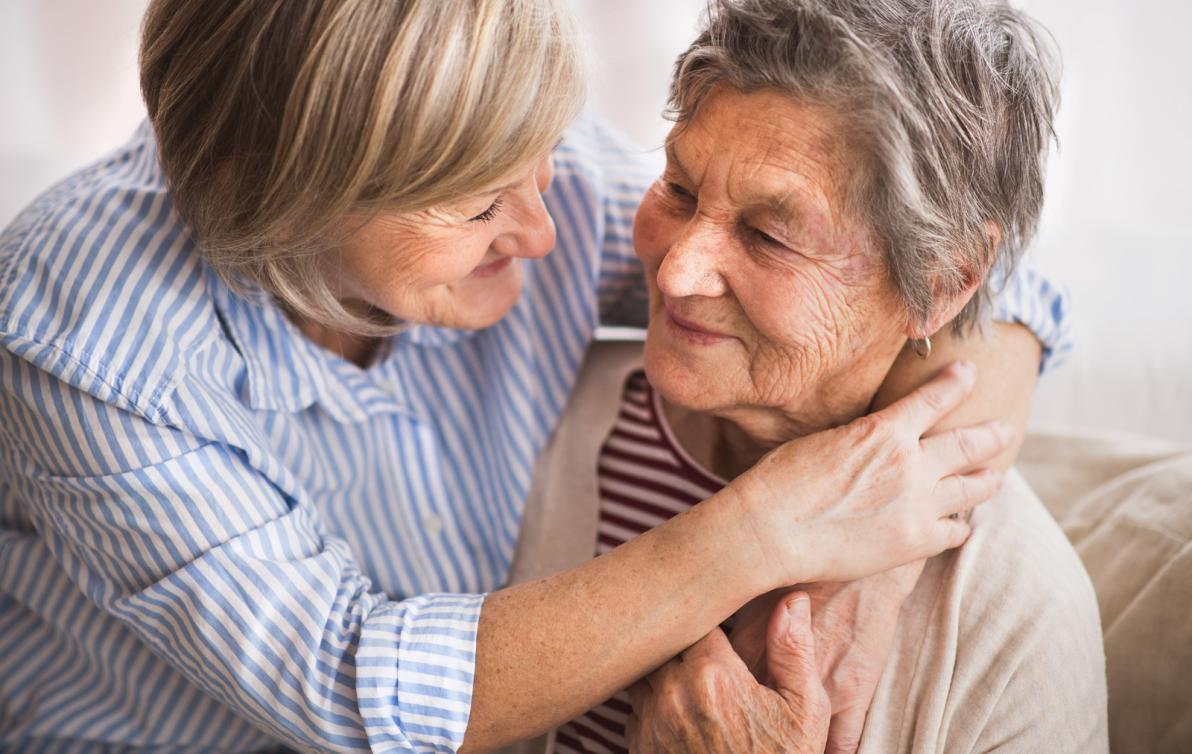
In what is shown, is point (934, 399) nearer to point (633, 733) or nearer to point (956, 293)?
point (956, 293)

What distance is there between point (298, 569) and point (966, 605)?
2.99 feet

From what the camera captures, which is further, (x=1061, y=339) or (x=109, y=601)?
(x=1061, y=339)

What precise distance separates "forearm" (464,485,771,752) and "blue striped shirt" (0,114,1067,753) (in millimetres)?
48

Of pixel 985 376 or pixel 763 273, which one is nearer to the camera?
pixel 763 273

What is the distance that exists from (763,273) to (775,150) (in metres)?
0.16

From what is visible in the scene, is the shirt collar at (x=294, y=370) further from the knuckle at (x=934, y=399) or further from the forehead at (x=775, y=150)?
the knuckle at (x=934, y=399)

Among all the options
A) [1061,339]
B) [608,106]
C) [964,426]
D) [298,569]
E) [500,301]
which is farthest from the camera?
[608,106]

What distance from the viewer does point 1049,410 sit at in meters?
2.18

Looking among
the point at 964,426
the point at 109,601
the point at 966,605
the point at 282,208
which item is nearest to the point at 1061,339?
the point at 964,426

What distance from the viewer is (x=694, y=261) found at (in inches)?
49.1

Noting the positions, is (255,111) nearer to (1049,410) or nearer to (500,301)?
(500,301)

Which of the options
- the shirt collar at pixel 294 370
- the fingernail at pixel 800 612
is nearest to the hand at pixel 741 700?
the fingernail at pixel 800 612

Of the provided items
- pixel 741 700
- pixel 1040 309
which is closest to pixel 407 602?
pixel 741 700

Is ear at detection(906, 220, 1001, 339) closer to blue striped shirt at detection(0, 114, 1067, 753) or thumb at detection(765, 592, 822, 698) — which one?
blue striped shirt at detection(0, 114, 1067, 753)
